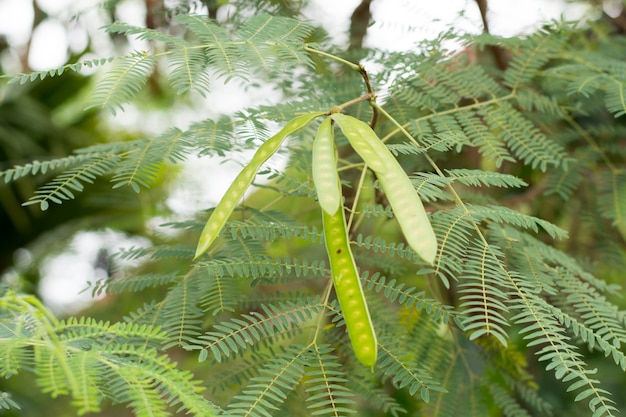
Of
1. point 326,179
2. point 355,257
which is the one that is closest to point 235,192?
point 326,179

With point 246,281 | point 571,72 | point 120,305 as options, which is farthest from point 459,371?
point 120,305

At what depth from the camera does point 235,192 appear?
27.3 inches

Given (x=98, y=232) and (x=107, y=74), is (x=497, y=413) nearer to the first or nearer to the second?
(x=107, y=74)

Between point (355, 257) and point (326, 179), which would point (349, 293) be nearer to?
point (326, 179)

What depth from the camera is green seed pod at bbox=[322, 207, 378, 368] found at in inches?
24.4

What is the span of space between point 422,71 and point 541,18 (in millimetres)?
347

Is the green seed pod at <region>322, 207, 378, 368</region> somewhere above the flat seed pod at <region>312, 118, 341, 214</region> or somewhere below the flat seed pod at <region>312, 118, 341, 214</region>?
below

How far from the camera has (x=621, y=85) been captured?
114 centimetres

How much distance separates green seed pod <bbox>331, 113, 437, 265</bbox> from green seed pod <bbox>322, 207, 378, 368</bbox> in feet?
0.20

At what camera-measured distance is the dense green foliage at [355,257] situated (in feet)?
2.36

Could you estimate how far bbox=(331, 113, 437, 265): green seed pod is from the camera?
0.59 meters

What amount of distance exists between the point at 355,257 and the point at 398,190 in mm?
483

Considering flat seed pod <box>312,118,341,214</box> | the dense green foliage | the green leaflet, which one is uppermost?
flat seed pod <box>312,118,341,214</box>

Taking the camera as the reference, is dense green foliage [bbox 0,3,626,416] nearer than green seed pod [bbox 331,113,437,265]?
No
